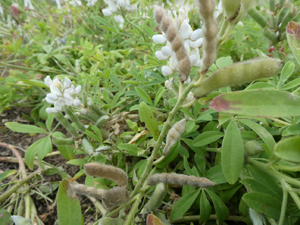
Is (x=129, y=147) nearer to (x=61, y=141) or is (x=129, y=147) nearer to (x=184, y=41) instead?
(x=61, y=141)

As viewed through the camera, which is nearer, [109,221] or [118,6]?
[109,221]

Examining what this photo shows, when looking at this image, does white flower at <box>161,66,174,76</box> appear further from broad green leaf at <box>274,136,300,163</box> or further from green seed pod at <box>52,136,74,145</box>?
green seed pod at <box>52,136,74,145</box>

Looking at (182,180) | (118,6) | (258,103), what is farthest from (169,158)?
A: (118,6)

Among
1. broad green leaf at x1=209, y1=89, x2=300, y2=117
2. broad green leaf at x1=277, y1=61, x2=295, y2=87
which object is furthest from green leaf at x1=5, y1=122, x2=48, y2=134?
broad green leaf at x1=277, y1=61, x2=295, y2=87

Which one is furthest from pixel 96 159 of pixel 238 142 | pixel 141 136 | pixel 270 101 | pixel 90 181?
pixel 270 101

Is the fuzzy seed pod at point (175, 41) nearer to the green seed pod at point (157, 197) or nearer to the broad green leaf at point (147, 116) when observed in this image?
the broad green leaf at point (147, 116)

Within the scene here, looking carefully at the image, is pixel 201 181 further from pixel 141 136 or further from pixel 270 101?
pixel 141 136

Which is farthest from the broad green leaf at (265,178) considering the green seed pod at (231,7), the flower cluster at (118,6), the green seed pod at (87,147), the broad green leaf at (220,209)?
the flower cluster at (118,6)
